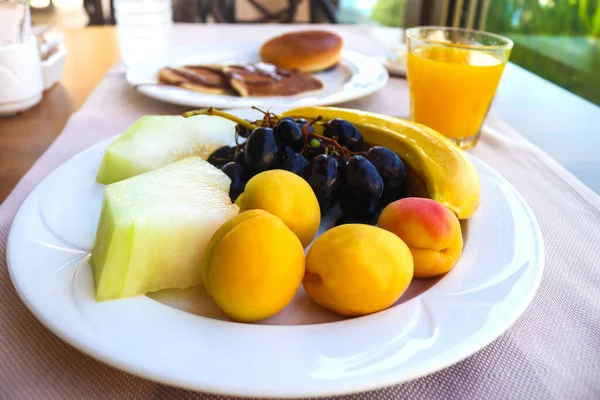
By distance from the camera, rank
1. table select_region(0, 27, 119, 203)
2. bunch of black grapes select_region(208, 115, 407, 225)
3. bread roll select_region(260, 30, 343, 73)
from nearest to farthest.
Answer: bunch of black grapes select_region(208, 115, 407, 225) → table select_region(0, 27, 119, 203) → bread roll select_region(260, 30, 343, 73)

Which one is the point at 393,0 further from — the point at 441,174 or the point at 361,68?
the point at 441,174

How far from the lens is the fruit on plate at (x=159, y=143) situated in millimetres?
678

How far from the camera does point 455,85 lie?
3.04ft

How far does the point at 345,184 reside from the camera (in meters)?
0.62

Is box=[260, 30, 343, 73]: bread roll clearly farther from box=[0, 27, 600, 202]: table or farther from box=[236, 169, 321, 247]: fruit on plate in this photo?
box=[236, 169, 321, 247]: fruit on plate

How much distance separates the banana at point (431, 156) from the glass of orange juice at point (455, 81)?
0.26 meters

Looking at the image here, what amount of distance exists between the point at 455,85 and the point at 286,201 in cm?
56

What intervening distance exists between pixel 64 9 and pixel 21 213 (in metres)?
3.99

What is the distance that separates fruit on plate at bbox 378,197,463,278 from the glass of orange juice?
18.5 inches

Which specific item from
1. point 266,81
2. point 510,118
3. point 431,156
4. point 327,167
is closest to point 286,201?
point 327,167

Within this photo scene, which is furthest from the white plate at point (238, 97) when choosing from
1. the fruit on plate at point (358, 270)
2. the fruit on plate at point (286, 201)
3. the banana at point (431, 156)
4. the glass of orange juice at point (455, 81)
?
the fruit on plate at point (358, 270)

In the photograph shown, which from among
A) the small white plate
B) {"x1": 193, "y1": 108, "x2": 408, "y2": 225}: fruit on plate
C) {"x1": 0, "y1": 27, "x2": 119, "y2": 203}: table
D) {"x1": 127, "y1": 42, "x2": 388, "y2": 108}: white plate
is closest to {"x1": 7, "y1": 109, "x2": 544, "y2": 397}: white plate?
{"x1": 193, "y1": 108, "x2": 408, "y2": 225}: fruit on plate

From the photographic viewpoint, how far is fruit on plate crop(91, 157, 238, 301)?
444mm

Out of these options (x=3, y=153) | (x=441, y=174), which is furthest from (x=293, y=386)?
(x=3, y=153)
